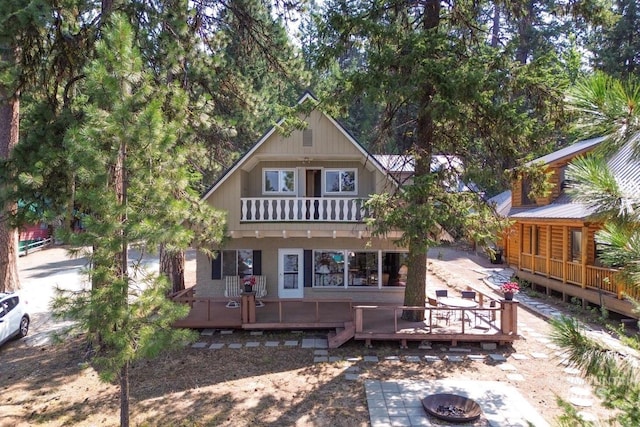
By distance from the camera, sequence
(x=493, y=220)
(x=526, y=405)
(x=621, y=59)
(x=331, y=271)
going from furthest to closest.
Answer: (x=621, y=59), (x=331, y=271), (x=493, y=220), (x=526, y=405)

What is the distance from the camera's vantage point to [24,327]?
12219 mm

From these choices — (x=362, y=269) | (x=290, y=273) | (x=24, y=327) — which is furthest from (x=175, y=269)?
(x=362, y=269)

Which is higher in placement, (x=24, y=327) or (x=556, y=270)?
(x=556, y=270)

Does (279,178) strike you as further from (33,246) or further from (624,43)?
(624,43)

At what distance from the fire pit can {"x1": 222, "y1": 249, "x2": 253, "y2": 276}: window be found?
338 inches

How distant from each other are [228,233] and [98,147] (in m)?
8.13

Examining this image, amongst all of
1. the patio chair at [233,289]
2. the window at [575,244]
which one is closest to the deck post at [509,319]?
the window at [575,244]

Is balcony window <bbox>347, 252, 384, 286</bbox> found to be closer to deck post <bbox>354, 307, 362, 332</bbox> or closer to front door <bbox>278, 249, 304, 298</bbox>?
front door <bbox>278, 249, 304, 298</bbox>

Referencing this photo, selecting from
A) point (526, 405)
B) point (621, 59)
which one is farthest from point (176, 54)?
point (621, 59)

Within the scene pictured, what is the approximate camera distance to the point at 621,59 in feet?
94.1

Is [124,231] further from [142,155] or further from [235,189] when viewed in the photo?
[235,189]

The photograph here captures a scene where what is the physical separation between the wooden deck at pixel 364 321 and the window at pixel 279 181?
4060mm

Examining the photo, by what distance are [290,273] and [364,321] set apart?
12.4 ft

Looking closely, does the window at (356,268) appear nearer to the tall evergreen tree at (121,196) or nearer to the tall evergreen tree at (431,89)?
the tall evergreen tree at (431,89)
